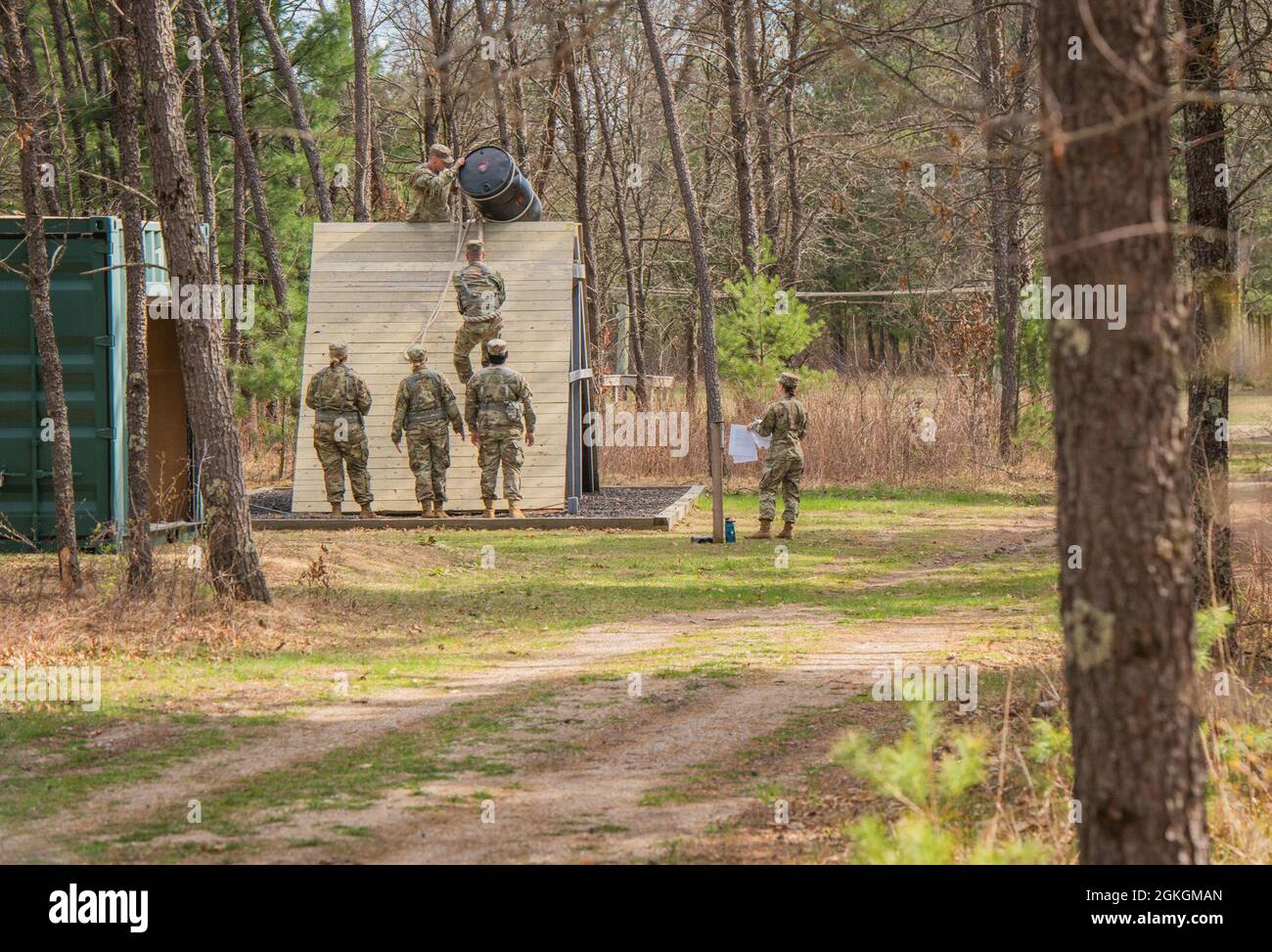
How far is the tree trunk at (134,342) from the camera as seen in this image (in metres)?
11.9

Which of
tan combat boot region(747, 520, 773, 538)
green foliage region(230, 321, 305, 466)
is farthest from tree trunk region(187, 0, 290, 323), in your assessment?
tan combat boot region(747, 520, 773, 538)

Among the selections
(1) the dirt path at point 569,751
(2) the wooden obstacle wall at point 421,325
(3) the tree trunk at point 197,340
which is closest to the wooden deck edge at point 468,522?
(2) the wooden obstacle wall at point 421,325

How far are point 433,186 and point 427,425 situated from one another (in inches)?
183

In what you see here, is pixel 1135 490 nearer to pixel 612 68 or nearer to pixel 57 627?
pixel 57 627

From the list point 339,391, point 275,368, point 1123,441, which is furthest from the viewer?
point 275,368

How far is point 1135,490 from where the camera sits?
4.16 meters

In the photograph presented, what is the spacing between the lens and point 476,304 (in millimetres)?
20891

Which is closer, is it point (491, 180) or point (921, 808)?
Result: point (921, 808)

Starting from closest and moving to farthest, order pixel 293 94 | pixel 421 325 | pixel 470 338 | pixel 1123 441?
pixel 1123 441 → pixel 470 338 → pixel 421 325 → pixel 293 94

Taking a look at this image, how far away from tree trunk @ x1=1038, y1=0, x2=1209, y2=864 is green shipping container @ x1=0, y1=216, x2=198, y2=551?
12.2 m

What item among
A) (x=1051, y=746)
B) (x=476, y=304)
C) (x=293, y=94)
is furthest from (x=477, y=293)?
(x=1051, y=746)

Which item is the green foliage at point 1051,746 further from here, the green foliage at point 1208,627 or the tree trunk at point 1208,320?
the tree trunk at point 1208,320

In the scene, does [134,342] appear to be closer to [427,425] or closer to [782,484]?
[427,425]

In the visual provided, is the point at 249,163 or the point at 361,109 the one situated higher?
the point at 361,109
